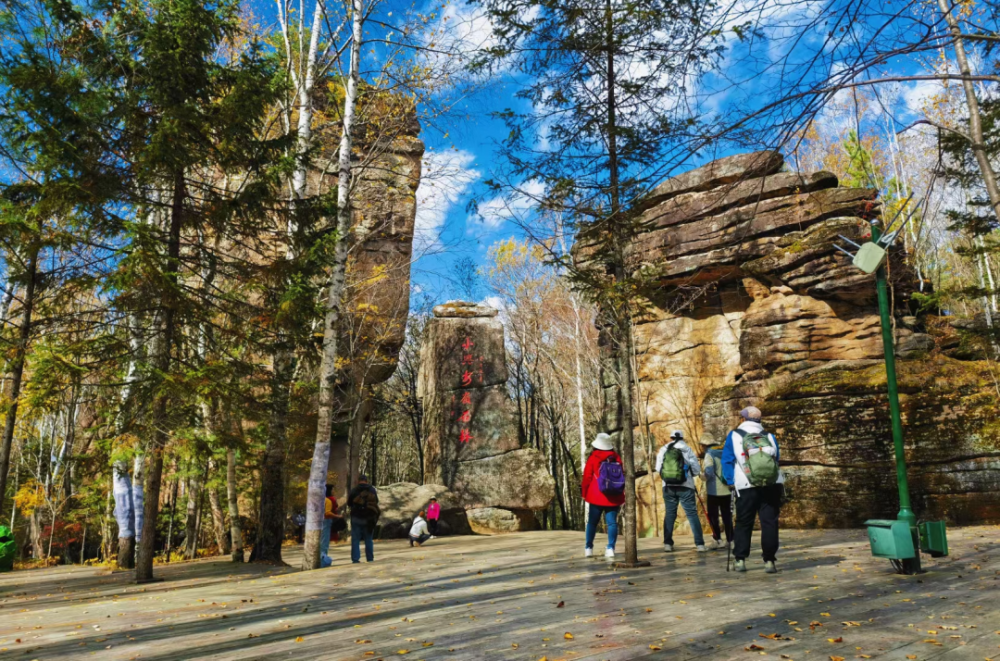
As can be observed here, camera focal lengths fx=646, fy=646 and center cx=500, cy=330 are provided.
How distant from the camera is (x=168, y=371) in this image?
9258mm

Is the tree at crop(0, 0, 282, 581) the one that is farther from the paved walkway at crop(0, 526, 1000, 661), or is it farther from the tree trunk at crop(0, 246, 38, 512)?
the paved walkway at crop(0, 526, 1000, 661)

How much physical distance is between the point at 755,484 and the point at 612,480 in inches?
96.7

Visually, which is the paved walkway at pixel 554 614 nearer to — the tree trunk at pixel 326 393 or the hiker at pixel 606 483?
the hiker at pixel 606 483

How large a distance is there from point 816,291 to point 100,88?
17.5 m

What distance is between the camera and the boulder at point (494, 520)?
2247 cm

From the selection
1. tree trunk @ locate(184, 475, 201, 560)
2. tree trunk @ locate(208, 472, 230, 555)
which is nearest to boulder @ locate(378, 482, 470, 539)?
tree trunk @ locate(208, 472, 230, 555)

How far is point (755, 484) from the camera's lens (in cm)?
704

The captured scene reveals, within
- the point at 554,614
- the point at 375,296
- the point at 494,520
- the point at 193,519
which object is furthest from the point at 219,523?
the point at 554,614

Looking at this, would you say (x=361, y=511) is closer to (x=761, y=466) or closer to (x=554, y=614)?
(x=554, y=614)

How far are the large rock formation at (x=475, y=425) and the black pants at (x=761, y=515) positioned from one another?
15.9m

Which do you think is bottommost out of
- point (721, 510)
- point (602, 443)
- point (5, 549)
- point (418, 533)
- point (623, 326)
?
point (418, 533)

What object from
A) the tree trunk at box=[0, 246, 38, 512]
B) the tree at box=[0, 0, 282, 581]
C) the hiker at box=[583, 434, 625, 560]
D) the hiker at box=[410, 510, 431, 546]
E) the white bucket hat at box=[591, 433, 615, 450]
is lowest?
the hiker at box=[410, 510, 431, 546]

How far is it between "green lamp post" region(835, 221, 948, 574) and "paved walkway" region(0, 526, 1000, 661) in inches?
9.4

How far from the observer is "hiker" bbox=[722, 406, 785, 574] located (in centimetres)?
705
